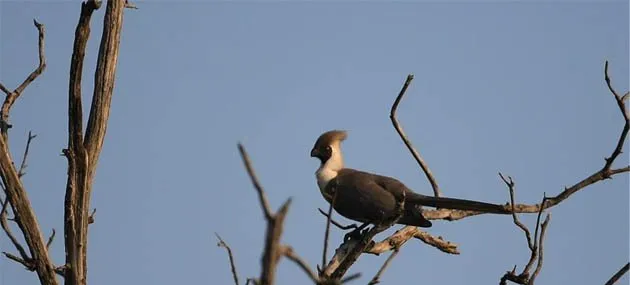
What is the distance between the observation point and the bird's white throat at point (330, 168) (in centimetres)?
742

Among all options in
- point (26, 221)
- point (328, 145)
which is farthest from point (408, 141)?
point (26, 221)

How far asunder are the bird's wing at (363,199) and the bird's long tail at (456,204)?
0.19 metres

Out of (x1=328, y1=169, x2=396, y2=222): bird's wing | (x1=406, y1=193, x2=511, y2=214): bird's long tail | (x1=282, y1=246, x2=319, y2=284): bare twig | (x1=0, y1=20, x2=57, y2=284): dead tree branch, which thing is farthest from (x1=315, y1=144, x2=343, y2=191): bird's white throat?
(x1=282, y1=246, x2=319, y2=284): bare twig

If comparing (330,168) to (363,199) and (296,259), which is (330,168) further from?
(296,259)

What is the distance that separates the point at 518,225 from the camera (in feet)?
18.3

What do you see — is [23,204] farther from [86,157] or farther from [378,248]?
[378,248]

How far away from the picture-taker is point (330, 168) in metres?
7.55

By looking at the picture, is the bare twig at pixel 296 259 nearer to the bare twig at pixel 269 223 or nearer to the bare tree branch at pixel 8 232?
the bare twig at pixel 269 223

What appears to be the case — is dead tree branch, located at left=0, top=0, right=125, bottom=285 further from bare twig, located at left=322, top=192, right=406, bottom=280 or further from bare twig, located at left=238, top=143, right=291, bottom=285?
bare twig, located at left=238, top=143, right=291, bottom=285

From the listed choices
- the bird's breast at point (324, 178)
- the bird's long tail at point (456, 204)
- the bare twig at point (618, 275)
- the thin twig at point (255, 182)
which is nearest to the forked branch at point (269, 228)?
the thin twig at point (255, 182)

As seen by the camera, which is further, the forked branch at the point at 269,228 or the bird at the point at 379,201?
the bird at the point at 379,201

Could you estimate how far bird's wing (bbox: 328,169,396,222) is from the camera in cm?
660

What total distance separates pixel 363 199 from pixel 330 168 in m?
0.94

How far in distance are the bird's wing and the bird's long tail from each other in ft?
0.62
